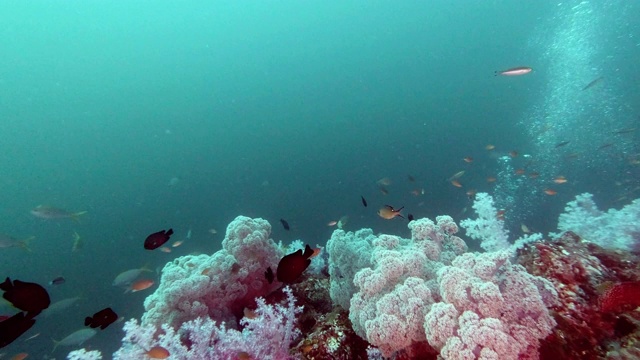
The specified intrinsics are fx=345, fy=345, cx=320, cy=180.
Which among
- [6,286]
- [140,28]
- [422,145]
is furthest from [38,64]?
[6,286]

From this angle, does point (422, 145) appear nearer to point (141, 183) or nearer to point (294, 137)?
point (294, 137)

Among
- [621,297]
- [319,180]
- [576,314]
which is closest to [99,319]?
[576,314]

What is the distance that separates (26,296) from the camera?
2787 millimetres

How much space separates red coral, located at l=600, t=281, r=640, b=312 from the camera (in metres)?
2.95

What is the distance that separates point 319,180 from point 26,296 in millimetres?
38012

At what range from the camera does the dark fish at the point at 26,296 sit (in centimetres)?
274

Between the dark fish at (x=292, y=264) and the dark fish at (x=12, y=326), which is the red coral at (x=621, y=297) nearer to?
the dark fish at (x=292, y=264)

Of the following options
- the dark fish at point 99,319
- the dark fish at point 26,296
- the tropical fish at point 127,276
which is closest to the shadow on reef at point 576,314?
the dark fish at point 99,319

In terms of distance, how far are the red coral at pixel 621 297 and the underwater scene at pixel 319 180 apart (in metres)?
0.02

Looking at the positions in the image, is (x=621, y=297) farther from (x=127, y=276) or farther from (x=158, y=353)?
(x=127, y=276)

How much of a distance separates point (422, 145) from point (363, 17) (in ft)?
95.7

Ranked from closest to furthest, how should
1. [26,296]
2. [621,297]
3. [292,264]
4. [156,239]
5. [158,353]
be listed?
[26,296] < [621,297] < [292,264] < [158,353] < [156,239]

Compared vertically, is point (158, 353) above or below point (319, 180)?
above

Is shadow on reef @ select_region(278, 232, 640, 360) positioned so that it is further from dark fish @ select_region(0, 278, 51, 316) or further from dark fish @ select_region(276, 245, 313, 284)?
dark fish @ select_region(0, 278, 51, 316)
